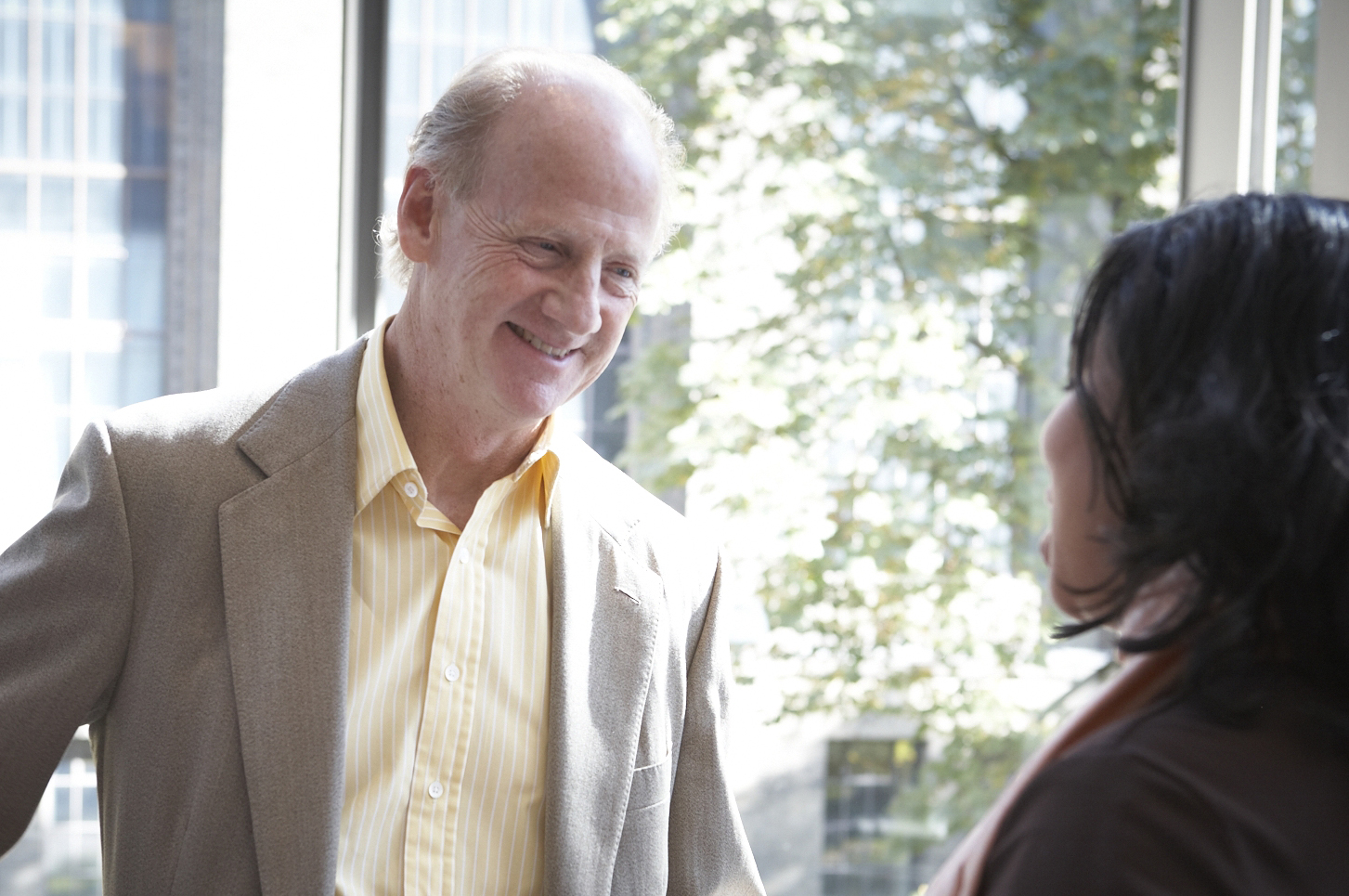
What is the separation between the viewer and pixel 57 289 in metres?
2.28

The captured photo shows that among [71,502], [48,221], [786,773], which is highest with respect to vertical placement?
[48,221]

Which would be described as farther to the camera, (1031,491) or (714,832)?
(1031,491)

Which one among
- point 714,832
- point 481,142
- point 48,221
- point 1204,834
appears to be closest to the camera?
point 1204,834

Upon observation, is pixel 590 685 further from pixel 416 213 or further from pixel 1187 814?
pixel 1187 814

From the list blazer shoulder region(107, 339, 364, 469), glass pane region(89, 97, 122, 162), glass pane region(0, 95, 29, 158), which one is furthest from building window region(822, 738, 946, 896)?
glass pane region(0, 95, 29, 158)

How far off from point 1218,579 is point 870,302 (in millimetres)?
2027

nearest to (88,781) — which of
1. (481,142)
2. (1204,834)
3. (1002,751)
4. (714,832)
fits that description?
(714,832)

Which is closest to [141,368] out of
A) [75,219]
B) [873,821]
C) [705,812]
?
[75,219]

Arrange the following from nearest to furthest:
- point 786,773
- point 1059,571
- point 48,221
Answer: point 1059,571 < point 48,221 < point 786,773

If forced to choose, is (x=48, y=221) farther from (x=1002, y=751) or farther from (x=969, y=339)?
(x=1002, y=751)

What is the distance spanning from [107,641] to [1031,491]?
2.19m

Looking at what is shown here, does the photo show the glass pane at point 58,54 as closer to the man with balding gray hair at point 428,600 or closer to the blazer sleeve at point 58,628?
the man with balding gray hair at point 428,600

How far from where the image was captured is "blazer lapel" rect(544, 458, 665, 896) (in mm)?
1377

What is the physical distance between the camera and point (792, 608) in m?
2.76
